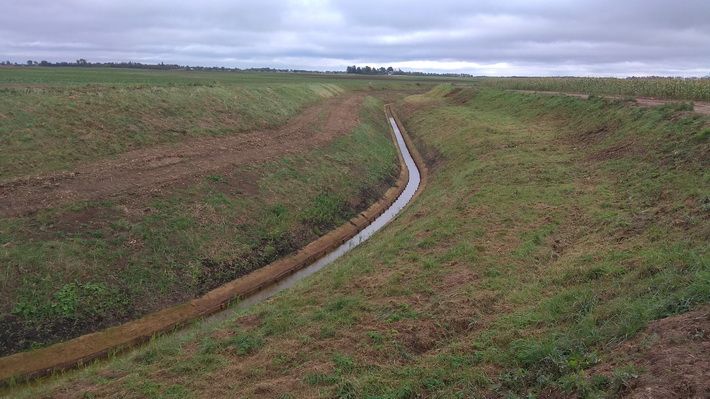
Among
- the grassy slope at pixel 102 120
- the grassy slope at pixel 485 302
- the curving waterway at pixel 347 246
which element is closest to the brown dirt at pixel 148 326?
the curving waterway at pixel 347 246

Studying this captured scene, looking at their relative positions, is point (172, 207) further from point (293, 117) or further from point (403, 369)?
point (293, 117)

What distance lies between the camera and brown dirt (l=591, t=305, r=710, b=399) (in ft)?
18.1

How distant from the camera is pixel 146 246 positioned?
52.4 ft

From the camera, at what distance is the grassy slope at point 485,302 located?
7895 mm

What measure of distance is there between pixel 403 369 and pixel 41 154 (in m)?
19.1

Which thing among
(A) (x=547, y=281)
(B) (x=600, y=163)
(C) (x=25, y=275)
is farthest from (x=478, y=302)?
(B) (x=600, y=163)

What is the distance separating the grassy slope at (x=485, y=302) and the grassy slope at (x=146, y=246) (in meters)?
2.23

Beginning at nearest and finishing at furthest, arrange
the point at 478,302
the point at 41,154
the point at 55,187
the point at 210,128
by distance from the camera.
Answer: the point at 478,302 → the point at 55,187 → the point at 41,154 → the point at 210,128

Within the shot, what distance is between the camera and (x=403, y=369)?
27.8 feet

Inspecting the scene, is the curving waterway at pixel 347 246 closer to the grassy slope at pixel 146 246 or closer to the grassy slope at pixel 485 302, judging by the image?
the grassy slope at pixel 146 246

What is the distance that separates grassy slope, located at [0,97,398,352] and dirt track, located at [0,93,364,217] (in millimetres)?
882

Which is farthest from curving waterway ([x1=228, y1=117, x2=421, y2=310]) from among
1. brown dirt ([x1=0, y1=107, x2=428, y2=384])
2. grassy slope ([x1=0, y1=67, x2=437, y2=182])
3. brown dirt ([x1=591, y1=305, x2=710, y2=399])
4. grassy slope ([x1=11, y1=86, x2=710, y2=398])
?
brown dirt ([x1=591, y1=305, x2=710, y2=399])

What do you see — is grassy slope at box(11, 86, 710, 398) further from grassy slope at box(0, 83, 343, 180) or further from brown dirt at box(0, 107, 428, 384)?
grassy slope at box(0, 83, 343, 180)

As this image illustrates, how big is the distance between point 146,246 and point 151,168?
6.78m
